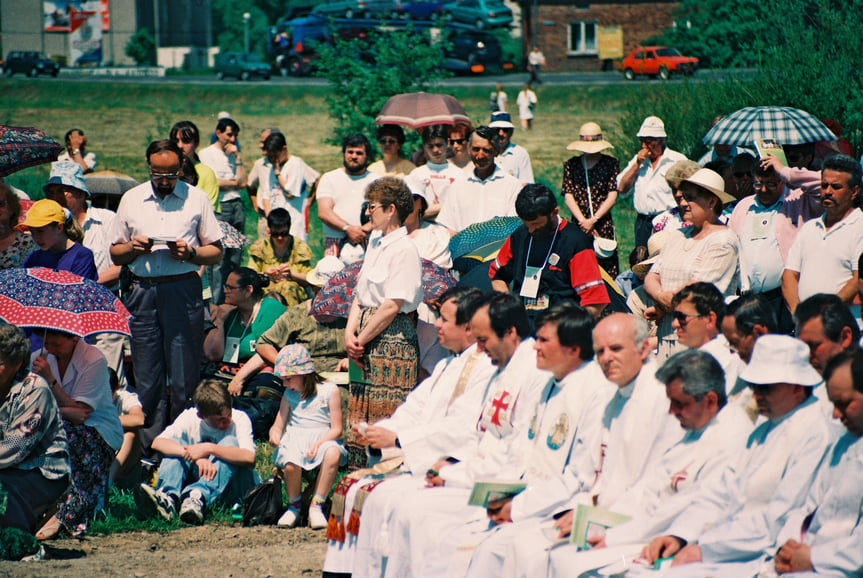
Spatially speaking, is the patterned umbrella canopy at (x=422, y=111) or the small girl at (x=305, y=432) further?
the patterned umbrella canopy at (x=422, y=111)

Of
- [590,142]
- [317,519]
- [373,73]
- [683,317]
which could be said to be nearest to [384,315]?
[317,519]

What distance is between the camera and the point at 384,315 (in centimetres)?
645

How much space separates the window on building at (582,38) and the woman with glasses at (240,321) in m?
40.8

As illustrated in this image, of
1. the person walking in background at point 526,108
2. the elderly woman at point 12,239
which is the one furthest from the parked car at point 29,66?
the elderly woman at point 12,239

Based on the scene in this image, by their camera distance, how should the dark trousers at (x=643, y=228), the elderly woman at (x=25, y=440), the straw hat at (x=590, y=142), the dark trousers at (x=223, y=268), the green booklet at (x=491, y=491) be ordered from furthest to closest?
the dark trousers at (x=223, y=268)
the straw hat at (x=590, y=142)
the dark trousers at (x=643, y=228)
the elderly woman at (x=25, y=440)
the green booklet at (x=491, y=491)

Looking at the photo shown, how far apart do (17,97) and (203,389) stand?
28.8 metres

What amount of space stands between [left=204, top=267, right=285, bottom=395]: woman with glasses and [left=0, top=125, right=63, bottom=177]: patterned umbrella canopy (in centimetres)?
182

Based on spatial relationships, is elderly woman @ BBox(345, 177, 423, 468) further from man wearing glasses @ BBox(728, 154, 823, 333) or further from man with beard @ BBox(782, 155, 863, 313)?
man with beard @ BBox(782, 155, 863, 313)

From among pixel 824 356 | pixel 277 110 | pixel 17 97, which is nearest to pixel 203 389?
pixel 824 356

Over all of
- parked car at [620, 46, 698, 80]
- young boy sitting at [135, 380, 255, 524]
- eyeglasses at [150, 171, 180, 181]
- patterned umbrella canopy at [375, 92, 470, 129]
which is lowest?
young boy sitting at [135, 380, 255, 524]

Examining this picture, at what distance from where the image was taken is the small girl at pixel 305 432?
670cm

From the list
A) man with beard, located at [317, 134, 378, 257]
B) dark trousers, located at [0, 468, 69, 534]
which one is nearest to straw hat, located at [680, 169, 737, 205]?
man with beard, located at [317, 134, 378, 257]

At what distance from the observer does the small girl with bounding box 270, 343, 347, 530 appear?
6699mm

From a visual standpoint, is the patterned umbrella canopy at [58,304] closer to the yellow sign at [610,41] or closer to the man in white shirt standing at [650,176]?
the man in white shirt standing at [650,176]
